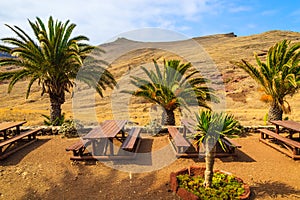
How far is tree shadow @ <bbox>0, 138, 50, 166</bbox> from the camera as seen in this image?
22.9ft

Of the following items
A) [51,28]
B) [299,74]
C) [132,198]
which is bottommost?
[132,198]

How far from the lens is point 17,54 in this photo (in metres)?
10.1

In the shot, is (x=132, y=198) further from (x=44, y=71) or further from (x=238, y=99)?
(x=238, y=99)

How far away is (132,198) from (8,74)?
31.0 feet

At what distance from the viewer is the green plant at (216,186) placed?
4551 millimetres

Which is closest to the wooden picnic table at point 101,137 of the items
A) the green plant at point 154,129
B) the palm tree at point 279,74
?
the green plant at point 154,129

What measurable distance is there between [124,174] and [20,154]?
3.88 meters

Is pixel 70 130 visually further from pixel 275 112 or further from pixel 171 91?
pixel 275 112

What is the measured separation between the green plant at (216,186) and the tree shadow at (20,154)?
496 cm

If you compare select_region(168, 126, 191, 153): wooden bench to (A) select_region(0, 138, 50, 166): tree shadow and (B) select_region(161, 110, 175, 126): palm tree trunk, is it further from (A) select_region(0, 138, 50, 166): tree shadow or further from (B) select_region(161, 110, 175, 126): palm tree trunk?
(A) select_region(0, 138, 50, 166): tree shadow

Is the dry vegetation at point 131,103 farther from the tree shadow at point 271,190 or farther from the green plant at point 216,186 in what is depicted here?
the green plant at point 216,186

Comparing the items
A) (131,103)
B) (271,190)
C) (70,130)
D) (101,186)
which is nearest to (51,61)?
(70,130)

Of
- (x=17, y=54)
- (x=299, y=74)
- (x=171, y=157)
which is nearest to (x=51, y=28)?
(x=17, y=54)

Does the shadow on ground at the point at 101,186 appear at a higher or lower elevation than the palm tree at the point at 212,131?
lower
